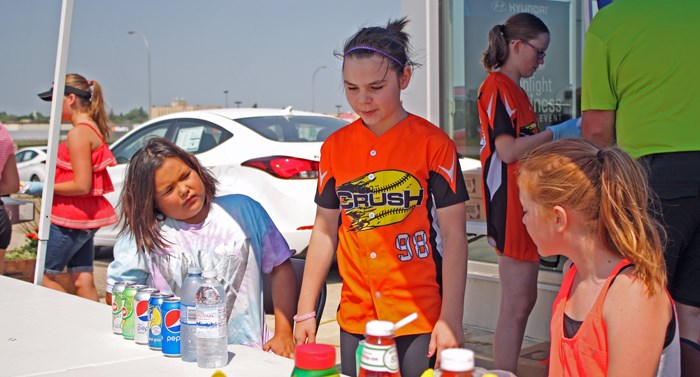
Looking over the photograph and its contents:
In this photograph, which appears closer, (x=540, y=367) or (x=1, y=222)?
(x=540, y=367)

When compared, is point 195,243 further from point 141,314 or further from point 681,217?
point 681,217

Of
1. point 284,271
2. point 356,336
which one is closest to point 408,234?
point 356,336

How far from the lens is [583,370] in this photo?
192 cm

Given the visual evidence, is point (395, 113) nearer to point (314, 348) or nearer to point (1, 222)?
point (314, 348)

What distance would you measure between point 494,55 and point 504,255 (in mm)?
881

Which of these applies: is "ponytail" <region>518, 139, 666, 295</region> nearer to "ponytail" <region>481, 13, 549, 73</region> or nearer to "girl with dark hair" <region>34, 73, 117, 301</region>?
"ponytail" <region>481, 13, 549, 73</region>

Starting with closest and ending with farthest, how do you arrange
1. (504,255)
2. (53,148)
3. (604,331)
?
(604,331) → (504,255) → (53,148)

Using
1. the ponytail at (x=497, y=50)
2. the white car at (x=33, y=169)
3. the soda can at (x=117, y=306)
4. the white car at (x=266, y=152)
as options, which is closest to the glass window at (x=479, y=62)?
the ponytail at (x=497, y=50)

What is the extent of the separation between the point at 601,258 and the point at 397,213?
29.8 inches

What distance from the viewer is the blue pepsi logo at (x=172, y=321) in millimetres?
2367

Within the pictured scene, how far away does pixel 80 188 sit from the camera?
16.3 ft

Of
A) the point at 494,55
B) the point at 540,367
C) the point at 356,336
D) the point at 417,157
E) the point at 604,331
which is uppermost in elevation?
the point at 494,55

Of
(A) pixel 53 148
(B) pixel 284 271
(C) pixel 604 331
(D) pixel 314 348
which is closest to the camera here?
(D) pixel 314 348

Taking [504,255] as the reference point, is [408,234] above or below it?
above
